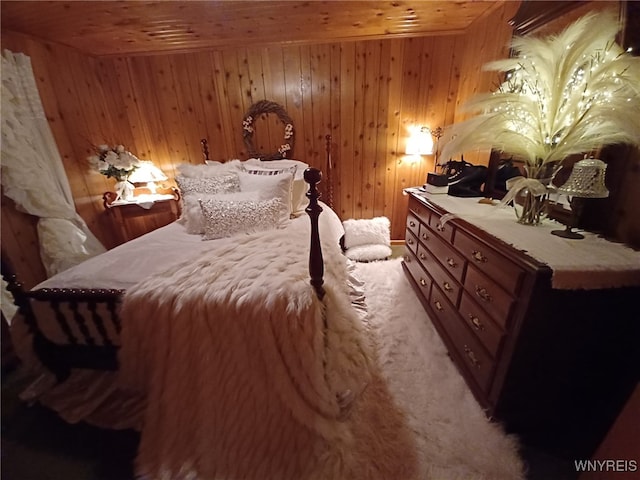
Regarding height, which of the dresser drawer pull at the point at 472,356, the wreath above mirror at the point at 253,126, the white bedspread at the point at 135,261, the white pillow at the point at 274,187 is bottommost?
the dresser drawer pull at the point at 472,356

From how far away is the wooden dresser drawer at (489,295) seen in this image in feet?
2.98

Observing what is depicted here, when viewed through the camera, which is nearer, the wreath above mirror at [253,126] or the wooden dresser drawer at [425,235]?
the wooden dresser drawer at [425,235]

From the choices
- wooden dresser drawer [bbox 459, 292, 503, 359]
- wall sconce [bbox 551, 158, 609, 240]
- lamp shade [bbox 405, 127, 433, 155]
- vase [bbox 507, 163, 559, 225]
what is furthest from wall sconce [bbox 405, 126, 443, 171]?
wooden dresser drawer [bbox 459, 292, 503, 359]

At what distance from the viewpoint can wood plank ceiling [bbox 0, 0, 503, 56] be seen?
5.95 ft

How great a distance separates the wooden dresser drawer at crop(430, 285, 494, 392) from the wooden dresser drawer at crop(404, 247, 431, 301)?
0.36 feet

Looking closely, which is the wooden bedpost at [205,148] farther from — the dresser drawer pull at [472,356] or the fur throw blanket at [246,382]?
the dresser drawer pull at [472,356]

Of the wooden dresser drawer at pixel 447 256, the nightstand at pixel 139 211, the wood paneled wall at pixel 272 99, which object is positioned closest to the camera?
the wooden dresser drawer at pixel 447 256

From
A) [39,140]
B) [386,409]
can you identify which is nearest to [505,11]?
[386,409]

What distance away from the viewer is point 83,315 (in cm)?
104

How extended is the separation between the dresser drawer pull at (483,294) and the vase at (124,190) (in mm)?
3169

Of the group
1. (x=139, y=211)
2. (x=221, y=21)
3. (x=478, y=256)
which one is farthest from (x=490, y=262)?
(x=139, y=211)

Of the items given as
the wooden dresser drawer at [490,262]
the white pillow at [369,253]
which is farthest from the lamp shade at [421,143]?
the wooden dresser drawer at [490,262]

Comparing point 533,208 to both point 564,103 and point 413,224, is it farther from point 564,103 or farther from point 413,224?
point 413,224

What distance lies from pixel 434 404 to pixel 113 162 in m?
3.29
